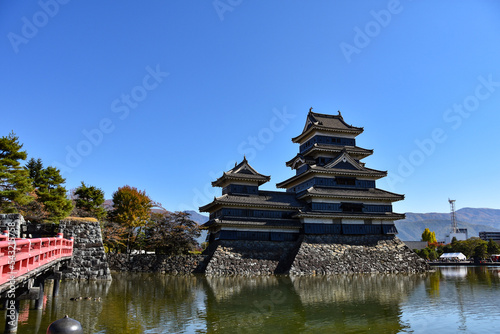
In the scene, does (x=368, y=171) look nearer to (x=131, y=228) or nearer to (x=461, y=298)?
(x=461, y=298)

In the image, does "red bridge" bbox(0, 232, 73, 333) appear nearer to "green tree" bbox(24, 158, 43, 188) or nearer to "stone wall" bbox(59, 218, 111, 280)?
"stone wall" bbox(59, 218, 111, 280)

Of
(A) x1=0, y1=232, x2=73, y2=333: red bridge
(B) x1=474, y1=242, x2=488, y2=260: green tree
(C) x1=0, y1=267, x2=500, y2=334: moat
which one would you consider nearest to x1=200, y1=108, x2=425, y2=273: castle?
(C) x1=0, y1=267, x2=500, y2=334: moat

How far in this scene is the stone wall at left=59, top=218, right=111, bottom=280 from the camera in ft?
84.7

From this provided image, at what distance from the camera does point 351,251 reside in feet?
117

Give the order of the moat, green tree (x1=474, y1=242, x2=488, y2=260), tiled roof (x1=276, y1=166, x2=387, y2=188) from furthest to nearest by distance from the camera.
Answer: green tree (x1=474, y1=242, x2=488, y2=260)
tiled roof (x1=276, y1=166, x2=387, y2=188)
the moat

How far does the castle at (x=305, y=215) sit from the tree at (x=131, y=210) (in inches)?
275

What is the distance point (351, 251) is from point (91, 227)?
929 inches

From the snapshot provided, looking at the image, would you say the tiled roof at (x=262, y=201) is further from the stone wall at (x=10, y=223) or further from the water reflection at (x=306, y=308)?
the stone wall at (x=10, y=223)

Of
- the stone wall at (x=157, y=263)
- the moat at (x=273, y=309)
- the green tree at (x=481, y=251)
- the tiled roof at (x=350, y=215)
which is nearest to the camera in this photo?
the moat at (x=273, y=309)

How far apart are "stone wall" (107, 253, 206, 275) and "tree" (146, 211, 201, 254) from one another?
1541 mm

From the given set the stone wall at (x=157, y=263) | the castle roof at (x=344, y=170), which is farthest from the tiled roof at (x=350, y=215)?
the stone wall at (x=157, y=263)

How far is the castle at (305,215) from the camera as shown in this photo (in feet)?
114

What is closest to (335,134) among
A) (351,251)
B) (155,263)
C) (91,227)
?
(351,251)

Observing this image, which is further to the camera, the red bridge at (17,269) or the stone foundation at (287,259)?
the stone foundation at (287,259)
